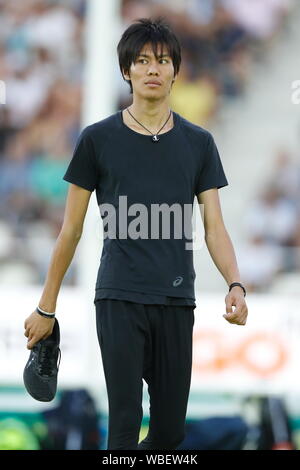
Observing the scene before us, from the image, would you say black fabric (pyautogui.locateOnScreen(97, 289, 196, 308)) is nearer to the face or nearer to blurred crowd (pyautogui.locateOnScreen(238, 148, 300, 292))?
the face

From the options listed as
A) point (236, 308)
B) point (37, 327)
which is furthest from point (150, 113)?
point (37, 327)

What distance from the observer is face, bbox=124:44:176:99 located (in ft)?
14.3

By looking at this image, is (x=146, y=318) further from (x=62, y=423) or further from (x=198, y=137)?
(x=62, y=423)

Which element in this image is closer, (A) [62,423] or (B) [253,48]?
(A) [62,423]

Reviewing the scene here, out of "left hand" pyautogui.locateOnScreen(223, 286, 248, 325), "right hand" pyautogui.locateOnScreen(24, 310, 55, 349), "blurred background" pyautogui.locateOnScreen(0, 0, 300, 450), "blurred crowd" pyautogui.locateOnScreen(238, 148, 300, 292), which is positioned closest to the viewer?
"left hand" pyautogui.locateOnScreen(223, 286, 248, 325)

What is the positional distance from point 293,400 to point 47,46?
4403mm

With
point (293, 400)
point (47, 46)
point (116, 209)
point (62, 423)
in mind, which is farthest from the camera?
point (47, 46)

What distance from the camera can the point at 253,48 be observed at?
444 inches

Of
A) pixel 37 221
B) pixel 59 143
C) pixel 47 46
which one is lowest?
pixel 37 221

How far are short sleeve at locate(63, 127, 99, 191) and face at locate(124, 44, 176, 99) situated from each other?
29cm

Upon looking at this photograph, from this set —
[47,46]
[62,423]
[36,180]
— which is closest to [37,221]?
[36,180]

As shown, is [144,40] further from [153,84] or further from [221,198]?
[221,198]
